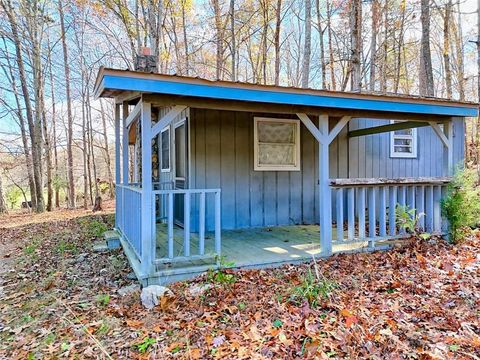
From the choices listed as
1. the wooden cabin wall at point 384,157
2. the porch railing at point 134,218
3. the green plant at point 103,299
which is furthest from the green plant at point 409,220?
the green plant at point 103,299

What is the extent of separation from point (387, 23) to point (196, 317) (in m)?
14.0

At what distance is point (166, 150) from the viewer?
7.80 metres

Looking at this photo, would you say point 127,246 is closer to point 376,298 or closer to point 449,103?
point 376,298

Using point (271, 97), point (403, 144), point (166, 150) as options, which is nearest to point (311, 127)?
point (271, 97)

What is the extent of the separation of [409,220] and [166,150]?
516cm

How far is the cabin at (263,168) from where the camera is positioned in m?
3.97

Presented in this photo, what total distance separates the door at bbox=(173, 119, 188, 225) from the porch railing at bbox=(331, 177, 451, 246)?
2.85 metres

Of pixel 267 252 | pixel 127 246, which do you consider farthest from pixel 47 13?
pixel 267 252

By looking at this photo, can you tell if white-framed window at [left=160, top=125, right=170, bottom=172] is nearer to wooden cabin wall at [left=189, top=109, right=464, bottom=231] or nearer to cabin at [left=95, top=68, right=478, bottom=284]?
cabin at [left=95, top=68, right=478, bottom=284]

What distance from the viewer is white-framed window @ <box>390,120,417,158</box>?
7.80m

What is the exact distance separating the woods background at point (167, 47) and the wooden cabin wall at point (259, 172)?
294 centimetres

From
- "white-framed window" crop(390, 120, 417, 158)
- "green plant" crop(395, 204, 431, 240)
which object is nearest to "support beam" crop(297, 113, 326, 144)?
"green plant" crop(395, 204, 431, 240)

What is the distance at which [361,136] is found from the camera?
7.47m

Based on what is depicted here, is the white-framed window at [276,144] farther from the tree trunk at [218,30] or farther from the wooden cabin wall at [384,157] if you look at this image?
the tree trunk at [218,30]
